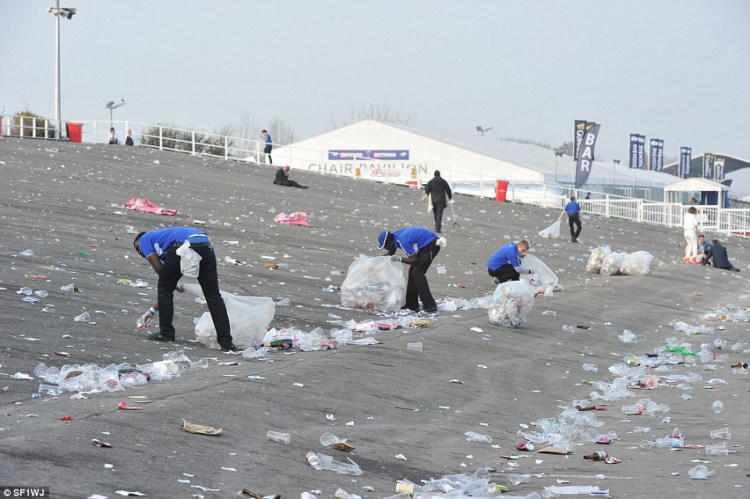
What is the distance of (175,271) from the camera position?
1051 centimetres

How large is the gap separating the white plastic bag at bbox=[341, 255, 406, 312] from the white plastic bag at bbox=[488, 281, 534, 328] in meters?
1.28

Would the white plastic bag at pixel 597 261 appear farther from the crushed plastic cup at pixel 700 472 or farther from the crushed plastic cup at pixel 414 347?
the crushed plastic cup at pixel 700 472

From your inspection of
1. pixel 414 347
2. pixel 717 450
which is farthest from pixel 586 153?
pixel 717 450

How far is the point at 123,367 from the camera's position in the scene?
357 inches

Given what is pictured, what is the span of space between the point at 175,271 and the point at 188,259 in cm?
30

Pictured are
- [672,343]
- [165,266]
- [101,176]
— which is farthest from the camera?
[101,176]

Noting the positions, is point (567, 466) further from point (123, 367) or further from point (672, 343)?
point (672, 343)

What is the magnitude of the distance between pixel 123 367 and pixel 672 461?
447 centimetres

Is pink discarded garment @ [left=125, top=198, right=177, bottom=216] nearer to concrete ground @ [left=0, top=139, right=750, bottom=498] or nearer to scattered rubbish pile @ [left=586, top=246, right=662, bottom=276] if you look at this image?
concrete ground @ [left=0, top=139, right=750, bottom=498]

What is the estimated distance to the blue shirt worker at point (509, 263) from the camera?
15.4 meters

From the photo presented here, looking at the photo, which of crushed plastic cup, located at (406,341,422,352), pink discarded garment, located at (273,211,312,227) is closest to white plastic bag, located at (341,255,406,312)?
crushed plastic cup, located at (406,341,422,352)

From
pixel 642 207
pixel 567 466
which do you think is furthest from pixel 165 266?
pixel 642 207

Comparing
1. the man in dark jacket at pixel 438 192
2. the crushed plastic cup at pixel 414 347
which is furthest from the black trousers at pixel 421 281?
the man in dark jacket at pixel 438 192

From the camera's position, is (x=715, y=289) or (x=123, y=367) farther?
(x=715, y=289)
